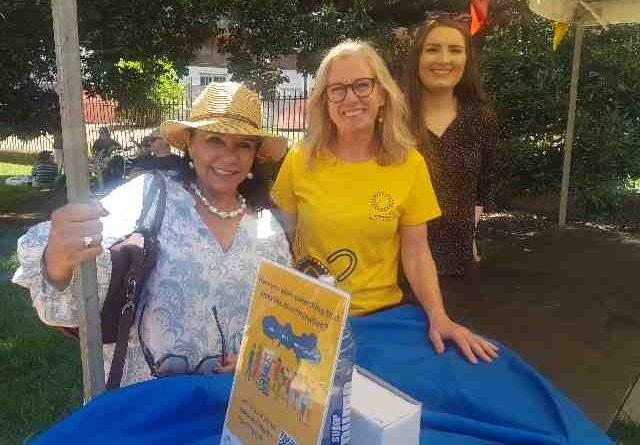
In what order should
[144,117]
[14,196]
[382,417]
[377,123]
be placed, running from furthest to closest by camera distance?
[144,117] → [14,196] → [377,123] → [382,417]

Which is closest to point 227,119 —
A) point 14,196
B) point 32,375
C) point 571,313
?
point 32,375

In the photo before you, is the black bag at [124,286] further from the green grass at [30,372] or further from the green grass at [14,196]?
the green grass at [14,196]

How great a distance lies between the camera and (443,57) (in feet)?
8.38

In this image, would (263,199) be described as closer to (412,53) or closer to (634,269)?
(412,53)

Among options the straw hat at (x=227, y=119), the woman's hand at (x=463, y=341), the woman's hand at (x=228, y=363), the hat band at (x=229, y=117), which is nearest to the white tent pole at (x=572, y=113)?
the straw hat at (x=227, y=119)

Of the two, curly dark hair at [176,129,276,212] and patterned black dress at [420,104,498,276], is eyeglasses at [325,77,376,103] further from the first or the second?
patterned black dress at [420,104,498,276]

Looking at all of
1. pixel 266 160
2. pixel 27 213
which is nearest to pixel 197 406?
pixel 266 160

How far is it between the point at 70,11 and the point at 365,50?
39.3 inches

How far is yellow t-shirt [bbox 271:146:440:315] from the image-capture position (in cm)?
192

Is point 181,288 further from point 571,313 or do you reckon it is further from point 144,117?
point 144,117

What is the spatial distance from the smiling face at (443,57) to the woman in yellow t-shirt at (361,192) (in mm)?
585

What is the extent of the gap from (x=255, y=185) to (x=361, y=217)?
1.17 feet

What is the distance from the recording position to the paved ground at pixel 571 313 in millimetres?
2912

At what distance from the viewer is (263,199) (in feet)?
6.38
